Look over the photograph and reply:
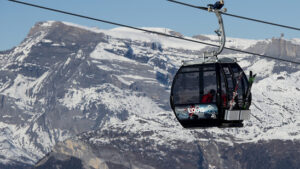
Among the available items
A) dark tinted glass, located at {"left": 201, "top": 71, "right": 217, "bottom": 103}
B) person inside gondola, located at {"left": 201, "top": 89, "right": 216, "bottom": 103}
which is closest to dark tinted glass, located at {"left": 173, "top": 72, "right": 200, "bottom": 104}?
person inside gondola, located at {"left": 201, "top": 89, "right": 216, "bottom": 103}

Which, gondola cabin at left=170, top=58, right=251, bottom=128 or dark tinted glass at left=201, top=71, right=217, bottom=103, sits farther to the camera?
dark tinted glass at left=201, top=71, right=217, bottom=103

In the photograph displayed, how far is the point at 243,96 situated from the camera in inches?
2522

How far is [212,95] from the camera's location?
62781 mm

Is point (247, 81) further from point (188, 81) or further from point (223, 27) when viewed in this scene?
point (223, 27)

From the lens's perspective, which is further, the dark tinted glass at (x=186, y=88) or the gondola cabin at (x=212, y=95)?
the dark tinted glass at (x=186, y=88)

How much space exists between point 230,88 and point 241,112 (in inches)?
85.2

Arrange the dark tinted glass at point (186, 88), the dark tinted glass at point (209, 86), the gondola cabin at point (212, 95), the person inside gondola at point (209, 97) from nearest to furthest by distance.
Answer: the gondola cabin at point (212, 95) < the dark tinted glass at point (209, 86) < the person inside gondola at point (209, 97) < the dark tinted glass at point (186, 88)

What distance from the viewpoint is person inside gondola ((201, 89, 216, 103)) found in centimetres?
6272

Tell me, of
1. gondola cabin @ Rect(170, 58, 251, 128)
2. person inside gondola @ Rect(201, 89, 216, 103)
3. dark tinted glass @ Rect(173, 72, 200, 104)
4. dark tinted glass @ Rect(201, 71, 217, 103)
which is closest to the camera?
gondola cabin @ Rect(170, 58, 251, 128)

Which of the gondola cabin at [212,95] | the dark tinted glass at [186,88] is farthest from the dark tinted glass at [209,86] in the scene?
the dark tinted glass at [186,88]

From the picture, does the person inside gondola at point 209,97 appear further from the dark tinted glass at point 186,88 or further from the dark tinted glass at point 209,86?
the dark tinted glass at point 186,88

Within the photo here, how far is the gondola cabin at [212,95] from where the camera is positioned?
6197cm

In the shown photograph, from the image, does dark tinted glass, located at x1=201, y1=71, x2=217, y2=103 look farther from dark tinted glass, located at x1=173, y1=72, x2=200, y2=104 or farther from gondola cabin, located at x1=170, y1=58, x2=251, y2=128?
dark tinted glass, located at x1=173, y1=72, x2=200, y2=104

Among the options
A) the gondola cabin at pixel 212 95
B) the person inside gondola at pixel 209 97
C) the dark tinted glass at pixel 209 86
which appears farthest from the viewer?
the person inside gondola at pixel 209 97
